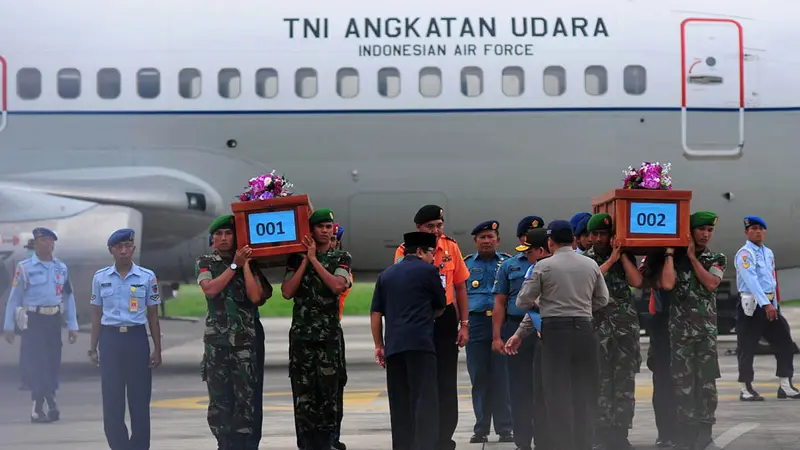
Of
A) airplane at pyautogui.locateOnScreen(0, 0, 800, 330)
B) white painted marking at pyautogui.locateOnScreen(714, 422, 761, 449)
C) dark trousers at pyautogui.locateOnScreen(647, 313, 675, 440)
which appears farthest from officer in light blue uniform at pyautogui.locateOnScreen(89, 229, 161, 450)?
airplane at pyautogui.locateOnScreen(0, 0, 800, 330)

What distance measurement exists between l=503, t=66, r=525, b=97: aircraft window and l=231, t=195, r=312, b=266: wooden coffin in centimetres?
730

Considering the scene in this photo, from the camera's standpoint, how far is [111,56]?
1742cm

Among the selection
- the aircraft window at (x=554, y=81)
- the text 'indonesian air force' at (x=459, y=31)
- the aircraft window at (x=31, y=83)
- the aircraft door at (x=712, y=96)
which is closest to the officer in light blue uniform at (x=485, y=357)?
the aircraft window at (x=554, y=81)

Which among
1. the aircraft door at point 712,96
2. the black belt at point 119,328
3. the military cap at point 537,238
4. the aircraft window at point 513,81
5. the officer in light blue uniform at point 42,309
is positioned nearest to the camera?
the black belt at point 119,328

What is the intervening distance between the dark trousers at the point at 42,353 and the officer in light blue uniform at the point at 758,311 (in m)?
6.58

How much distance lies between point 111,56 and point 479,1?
177 inches

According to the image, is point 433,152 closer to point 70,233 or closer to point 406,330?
point 70,233

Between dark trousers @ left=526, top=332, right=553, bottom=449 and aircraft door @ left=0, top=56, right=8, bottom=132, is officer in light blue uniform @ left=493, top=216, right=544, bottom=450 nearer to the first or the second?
dark trousers @ left=526, top=332, right=553, bottom=449

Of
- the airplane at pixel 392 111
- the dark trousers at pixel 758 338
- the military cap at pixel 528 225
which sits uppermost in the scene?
the airplane at pixel 392 111

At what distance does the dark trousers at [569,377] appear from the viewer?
10000mm

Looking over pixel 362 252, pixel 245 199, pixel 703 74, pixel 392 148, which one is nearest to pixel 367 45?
pixel 392 148

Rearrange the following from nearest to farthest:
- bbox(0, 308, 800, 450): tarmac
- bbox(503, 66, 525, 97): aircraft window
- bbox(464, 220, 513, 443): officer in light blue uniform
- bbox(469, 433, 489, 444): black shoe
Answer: bbox(0, 308, 800, 450): tarmac → bbox(469, 433, 489, 444): black shoe → bbox(464, 220, 513, 443): officer in light blue uniform → bbox(503, 66, 525, 97): aircraft window

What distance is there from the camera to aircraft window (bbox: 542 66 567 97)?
1698 cm

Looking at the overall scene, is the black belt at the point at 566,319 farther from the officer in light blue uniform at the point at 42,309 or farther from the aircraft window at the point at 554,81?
the aircraft window at the point at 554,81
